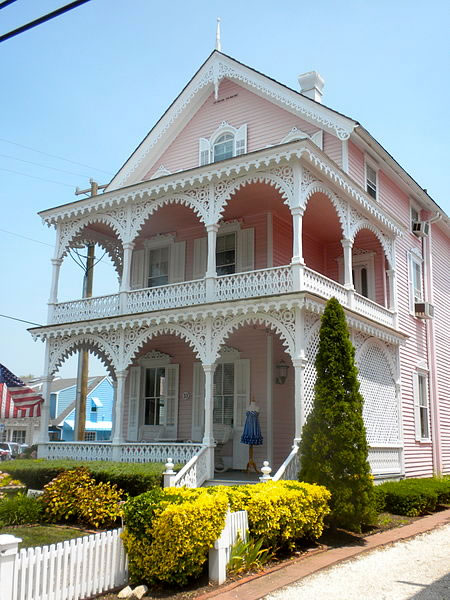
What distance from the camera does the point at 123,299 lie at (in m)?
16.1

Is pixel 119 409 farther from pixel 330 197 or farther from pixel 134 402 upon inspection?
pixel 330 197

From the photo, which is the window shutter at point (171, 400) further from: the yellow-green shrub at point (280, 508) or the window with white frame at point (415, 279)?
the yellow-green shrub at point (280, 508)

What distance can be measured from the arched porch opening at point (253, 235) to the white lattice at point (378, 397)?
362cm

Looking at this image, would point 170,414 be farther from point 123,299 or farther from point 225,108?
point 225,108

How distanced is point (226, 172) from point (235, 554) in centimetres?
888

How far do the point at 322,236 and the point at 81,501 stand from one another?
421 inches

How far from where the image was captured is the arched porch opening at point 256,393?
16234 millimetres

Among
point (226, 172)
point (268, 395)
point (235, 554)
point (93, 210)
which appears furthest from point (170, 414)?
point (235, 554)

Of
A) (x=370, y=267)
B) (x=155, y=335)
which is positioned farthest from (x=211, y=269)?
(x=370, y=267)

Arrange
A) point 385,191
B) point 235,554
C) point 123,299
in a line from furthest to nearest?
point 385,191
point 123,299
point 235,554

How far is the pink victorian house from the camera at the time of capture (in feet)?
46.1

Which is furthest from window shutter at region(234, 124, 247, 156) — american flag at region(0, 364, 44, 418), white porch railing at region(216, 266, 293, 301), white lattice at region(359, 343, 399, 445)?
american flag at region(0, 364, 44, 418)

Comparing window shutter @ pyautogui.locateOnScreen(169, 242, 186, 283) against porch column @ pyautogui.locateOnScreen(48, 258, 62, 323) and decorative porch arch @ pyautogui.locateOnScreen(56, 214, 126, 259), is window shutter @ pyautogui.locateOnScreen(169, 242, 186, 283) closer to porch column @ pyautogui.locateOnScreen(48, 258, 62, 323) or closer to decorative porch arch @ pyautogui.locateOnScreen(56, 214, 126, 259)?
decorative porch arch @ pyautogui.locateOnScreen(56, 214, 126, 259)

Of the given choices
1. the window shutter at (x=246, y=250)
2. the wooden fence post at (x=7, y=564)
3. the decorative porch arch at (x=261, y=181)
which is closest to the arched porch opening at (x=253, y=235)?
the window shutter at (x=246, y=250)
